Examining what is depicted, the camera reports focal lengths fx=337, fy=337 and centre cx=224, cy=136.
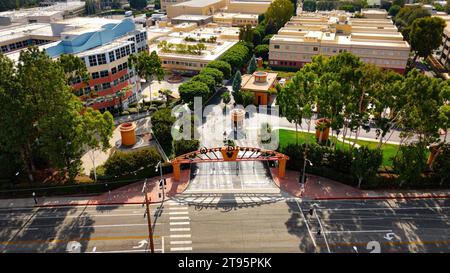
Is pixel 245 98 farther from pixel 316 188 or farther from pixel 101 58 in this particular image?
pixel 316 188

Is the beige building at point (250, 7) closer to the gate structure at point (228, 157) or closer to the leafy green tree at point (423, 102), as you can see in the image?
the gate structure at point (228, 157)

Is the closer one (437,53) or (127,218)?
(127,218)

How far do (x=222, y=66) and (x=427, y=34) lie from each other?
208 feet

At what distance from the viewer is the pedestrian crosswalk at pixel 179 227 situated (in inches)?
1714

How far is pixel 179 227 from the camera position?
46.8 meters

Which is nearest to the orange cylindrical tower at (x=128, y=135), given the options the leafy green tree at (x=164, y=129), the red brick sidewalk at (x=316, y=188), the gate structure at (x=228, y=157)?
the leafy green tree at (x=164, y=129)

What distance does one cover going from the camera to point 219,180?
189ft

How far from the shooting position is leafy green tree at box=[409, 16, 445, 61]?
10181 centimetres

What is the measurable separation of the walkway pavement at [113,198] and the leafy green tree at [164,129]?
11209mm

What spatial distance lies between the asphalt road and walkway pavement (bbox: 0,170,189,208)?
144cm

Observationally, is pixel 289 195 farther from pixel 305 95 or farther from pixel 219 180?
pixel 305 95

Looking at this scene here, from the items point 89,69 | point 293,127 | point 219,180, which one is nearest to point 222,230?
point 219,180
